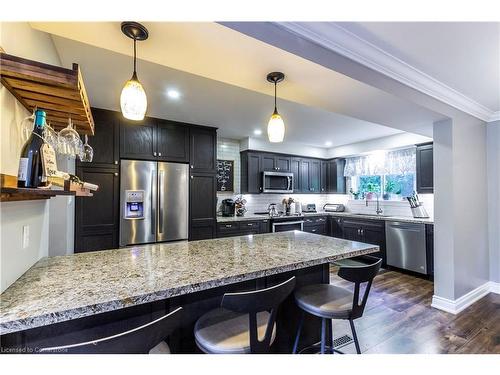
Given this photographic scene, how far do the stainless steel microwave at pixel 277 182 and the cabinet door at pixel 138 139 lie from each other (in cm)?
227

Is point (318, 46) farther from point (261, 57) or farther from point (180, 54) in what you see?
point (180, 54)

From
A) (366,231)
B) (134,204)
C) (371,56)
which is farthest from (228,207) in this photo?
(371,56)

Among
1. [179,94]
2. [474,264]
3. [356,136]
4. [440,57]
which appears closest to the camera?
[440,57]

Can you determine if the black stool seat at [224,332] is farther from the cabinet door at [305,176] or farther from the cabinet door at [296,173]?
the cabinet door at [305,176]

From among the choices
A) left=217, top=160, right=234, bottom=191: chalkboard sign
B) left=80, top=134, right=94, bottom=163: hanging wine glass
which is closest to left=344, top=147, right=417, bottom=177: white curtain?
left=217, top=160, right=234, bottom=191: chalkboard sign

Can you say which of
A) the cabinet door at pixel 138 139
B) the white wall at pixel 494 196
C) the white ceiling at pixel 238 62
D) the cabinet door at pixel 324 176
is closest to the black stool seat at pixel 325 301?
the white ceiling at pixel 238 62

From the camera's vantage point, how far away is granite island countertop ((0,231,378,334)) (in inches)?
33.4

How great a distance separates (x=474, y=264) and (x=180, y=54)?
3.98m

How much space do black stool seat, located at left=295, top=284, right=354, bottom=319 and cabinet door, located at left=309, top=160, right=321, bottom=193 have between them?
421cm

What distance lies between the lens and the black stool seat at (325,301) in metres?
1.46

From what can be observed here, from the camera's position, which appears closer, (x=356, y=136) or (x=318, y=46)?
Result: (x=318, y=46)

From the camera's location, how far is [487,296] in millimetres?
3088

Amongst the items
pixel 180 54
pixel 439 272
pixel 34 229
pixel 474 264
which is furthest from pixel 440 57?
pixel 34 229

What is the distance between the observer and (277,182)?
517cm
